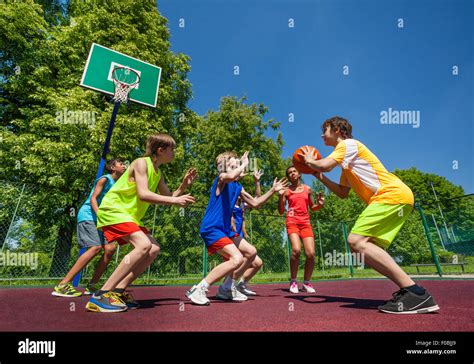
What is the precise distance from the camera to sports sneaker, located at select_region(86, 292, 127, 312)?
318 centimetres

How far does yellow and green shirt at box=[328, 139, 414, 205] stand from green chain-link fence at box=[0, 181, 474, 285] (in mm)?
6500

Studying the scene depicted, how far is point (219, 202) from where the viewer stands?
4059mm

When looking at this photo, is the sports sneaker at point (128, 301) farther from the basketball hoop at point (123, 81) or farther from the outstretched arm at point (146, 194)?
the basketball hoop at point (123, 81)

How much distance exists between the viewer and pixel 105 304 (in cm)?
320

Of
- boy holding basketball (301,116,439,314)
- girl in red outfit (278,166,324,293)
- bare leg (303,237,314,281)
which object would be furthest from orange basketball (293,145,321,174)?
A: bare leg (303,237,314,281)

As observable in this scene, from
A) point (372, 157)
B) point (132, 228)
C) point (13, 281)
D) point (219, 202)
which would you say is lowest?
point (13, 281)

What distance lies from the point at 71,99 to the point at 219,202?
11740mm

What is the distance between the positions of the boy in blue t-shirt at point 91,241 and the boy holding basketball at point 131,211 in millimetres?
1410

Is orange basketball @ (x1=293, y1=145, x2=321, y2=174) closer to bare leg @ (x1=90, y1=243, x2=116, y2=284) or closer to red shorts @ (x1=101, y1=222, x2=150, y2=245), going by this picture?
red shorts @ (x1=101, y1=222, x2=150, y2=245)

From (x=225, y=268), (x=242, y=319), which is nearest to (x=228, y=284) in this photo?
(x=225, y=268)
